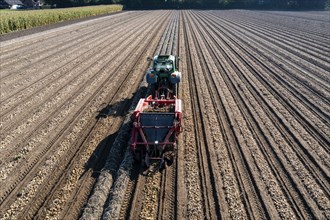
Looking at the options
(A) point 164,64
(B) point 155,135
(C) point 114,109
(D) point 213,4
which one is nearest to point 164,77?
(A) point 164,64

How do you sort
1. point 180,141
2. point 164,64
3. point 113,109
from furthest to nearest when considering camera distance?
point 164,64
point 113,109
point 180,141

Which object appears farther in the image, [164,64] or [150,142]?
[164,64]

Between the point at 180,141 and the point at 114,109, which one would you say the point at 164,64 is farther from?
the point at 180,141

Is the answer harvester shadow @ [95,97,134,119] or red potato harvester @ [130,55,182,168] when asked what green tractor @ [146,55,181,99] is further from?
red potato harvester @ [130,55,182,168]

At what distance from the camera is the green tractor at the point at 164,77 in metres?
12.9

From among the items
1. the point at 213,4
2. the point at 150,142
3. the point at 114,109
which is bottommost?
the point at 114,109

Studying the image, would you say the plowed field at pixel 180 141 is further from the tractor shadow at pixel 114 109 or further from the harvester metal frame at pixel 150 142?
the harvester metal frame at pixel 150 142

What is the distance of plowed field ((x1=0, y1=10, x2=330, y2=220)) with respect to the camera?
7.54 m

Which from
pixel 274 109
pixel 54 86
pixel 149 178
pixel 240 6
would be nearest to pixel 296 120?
pixel 274 109

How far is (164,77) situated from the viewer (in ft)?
43.8

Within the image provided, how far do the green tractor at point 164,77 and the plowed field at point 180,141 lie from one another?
3.83 feet

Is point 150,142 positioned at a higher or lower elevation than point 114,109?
higher

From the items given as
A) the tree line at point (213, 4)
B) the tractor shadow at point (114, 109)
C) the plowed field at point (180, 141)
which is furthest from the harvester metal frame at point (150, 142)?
the tree line at point (213, 4)

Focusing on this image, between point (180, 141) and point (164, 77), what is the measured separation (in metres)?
3.98
